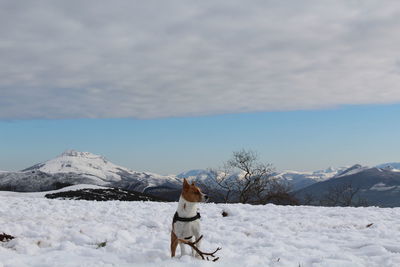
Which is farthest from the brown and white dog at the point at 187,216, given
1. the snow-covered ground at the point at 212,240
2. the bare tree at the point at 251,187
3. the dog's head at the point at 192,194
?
the bare tree at the point at 251,187

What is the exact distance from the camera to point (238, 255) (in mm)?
8539

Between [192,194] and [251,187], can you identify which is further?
[251,187]

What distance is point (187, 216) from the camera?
7707mm

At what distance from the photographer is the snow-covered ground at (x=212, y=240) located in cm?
790

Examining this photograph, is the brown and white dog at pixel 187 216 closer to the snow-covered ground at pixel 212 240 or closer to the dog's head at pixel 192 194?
the dog's head at pixel 192 194

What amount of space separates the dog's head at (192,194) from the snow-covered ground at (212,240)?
115 centimetres

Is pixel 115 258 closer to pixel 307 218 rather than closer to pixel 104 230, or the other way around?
pixel 104 230

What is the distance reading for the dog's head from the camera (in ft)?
24.7

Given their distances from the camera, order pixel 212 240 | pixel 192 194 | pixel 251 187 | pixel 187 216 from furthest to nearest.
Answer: pixel 251 187 → pixel 212 240 → pixel 187 216 → pixel 192 194

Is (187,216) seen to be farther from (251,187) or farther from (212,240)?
(251,187)

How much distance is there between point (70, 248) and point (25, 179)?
11302 centimetres

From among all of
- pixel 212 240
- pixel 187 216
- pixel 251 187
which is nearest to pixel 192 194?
pixel 187 216

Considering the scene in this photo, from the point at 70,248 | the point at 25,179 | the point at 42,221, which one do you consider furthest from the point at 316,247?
the point at 25,179

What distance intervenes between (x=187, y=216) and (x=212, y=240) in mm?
3418
